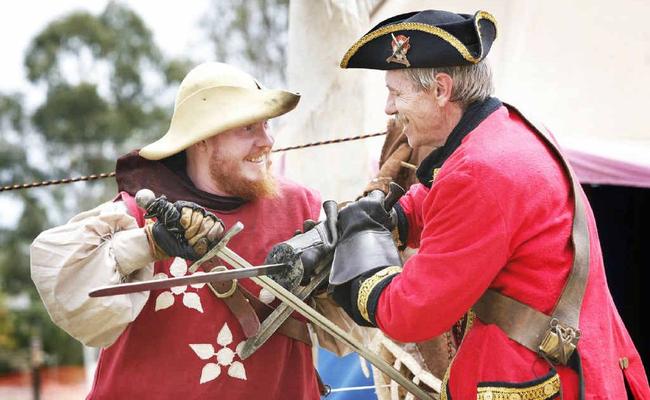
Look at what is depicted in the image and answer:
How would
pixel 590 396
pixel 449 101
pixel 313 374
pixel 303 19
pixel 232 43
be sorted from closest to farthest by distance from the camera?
pixel 590 396, pixel 449 101, pixel 313 374, pixel 303 19, pixel 232 43

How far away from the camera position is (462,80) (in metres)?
2.53

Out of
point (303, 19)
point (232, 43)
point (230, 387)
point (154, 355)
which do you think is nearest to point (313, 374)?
point (230, 387)

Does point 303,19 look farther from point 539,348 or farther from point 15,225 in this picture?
point 15,225

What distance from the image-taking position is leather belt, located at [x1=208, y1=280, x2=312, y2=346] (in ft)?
9.81

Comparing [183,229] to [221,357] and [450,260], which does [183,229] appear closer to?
[221,357]

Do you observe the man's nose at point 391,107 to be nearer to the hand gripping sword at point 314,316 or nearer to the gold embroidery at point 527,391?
the hand gripping sword at point 314,316

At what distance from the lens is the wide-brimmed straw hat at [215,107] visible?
10.1 ft

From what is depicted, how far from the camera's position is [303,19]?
18.4ft

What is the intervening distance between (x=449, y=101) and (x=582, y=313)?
2.30 feet

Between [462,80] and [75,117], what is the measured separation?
22385 mm

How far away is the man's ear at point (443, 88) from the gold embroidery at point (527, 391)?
812mm

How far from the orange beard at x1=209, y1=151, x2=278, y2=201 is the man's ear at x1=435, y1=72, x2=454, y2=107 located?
86 cm

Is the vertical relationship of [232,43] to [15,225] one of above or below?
above

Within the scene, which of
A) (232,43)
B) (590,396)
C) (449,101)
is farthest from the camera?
(232,43)
